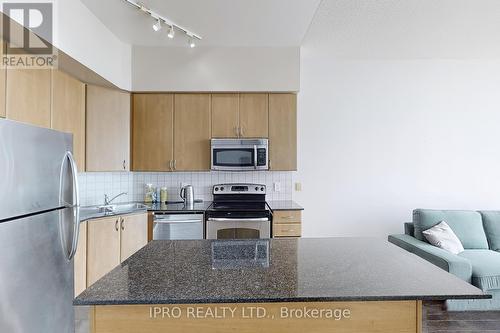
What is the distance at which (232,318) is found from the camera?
3.68ft

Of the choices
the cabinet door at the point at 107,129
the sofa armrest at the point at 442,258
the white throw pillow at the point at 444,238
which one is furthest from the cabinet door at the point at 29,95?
the white throw pillow at the point at 444,238

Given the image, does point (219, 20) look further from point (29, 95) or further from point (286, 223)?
point (286, 223)

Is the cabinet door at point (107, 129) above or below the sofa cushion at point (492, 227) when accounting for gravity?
above

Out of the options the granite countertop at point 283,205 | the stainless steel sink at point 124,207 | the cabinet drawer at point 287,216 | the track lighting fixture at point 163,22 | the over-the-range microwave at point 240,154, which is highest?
the track lighting fixture at point 163,22

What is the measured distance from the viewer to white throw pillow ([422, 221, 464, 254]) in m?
3.14

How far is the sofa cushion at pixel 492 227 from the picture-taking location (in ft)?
11.2

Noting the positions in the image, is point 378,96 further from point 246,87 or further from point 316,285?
point 316,285

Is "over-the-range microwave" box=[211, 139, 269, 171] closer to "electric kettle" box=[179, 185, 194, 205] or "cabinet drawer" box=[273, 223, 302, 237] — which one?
"electric kettle" box=[179, 185, 194, 205]

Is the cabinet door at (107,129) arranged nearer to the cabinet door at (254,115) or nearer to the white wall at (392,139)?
the cabinet door at (254,115)

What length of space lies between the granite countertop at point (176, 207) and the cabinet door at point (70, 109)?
2.60 feet

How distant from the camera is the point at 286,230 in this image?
10.6ft

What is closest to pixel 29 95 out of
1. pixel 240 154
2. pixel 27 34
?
pixel 27 34

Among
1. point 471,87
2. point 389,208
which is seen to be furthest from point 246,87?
point 471,87

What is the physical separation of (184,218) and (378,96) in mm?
2709
